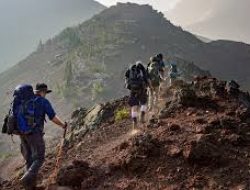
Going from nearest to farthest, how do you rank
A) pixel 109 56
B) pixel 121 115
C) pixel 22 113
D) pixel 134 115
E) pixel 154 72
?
pixel 22 113 → pixel 134 115 → pixel 154 72 → pixel 121 115 → pixel 109 56

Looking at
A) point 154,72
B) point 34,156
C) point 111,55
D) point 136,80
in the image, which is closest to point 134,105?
point 136,80

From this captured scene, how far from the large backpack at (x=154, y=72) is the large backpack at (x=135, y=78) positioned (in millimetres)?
2541

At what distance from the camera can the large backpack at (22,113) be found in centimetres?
952

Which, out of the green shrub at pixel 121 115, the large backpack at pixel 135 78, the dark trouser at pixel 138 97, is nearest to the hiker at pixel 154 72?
the green shrub at pixel 121 115

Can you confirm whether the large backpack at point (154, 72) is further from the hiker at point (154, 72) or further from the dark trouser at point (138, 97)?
the dark trouser at point (138, 97)

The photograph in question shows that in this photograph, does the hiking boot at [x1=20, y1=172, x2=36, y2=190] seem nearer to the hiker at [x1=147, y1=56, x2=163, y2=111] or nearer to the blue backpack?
the blue backpack

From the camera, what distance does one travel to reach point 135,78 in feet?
47.1

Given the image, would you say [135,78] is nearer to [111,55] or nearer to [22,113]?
[22,113]

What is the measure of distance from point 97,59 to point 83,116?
84.2m

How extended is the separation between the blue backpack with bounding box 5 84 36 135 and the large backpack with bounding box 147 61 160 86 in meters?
7.82

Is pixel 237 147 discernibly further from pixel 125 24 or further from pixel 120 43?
pixel 125 24

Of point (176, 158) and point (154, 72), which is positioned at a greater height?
point (154, 72)

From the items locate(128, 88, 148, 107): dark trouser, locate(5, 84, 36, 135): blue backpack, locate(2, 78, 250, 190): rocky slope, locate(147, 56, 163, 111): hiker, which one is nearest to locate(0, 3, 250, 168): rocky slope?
locate(147, 56, 163, 111): hiker

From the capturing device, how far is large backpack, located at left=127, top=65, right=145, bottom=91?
14.3 metres
